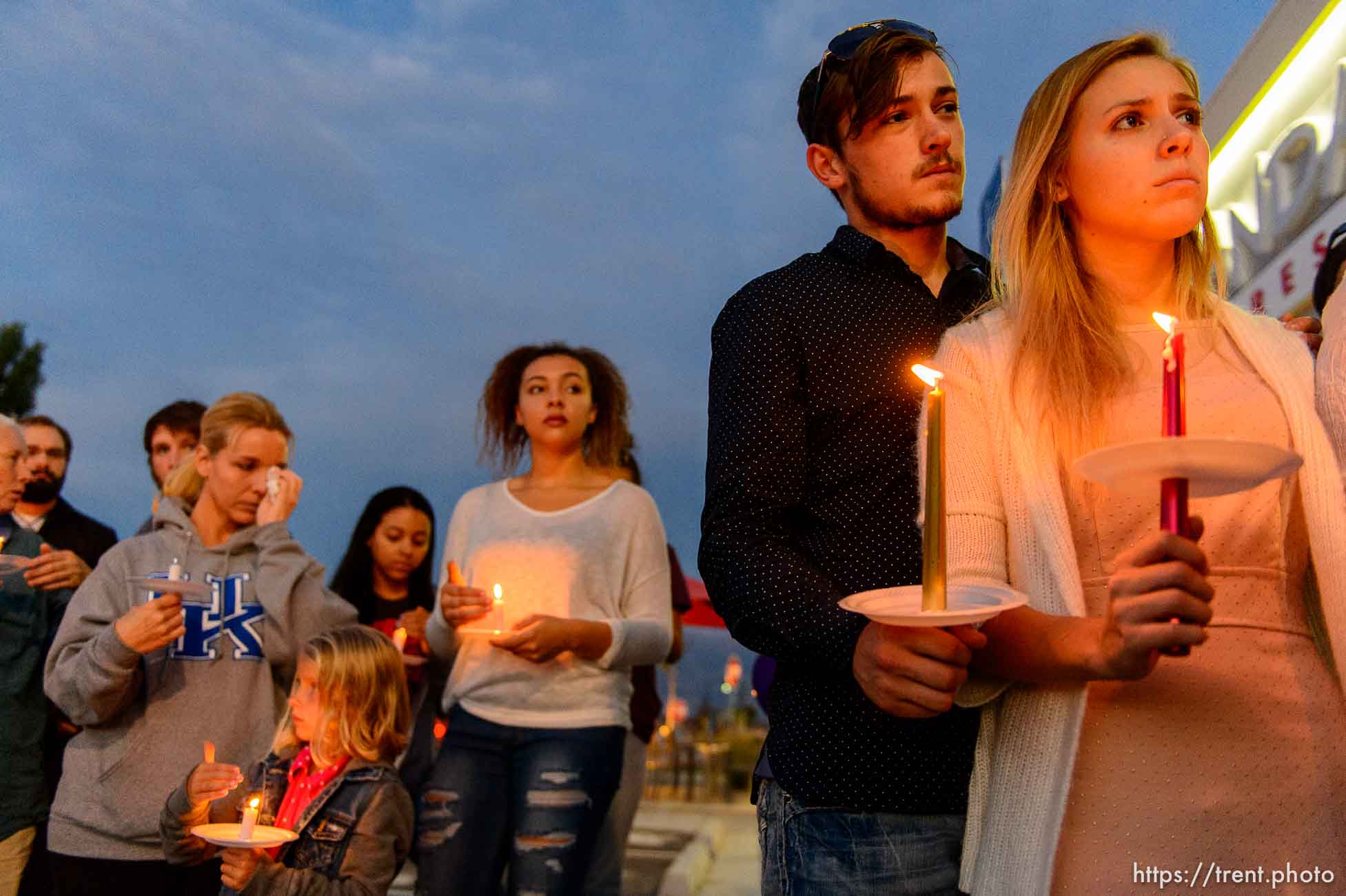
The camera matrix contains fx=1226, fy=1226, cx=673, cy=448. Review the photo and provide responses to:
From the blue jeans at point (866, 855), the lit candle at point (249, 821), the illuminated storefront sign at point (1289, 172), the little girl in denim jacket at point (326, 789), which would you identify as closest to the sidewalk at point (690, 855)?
the little girl in denim jacket at point (326, 789)

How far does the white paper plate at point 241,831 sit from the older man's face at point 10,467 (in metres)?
1.98

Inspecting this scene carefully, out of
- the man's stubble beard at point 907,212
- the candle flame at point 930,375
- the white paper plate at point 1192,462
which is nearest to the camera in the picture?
the white paper plate at point 1192,462

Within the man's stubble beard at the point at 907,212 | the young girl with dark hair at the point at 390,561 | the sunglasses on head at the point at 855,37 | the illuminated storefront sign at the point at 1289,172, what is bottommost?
the young girl with dark hair at the point at 390,561

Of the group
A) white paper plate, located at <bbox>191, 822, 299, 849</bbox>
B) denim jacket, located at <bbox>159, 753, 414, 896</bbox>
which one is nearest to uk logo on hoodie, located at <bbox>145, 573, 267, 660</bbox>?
denim jacket, located at <bbox>159, 753, 414, 896</bbox>

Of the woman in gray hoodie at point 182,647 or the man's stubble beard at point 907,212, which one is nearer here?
the man's stubble beard at point 907,212

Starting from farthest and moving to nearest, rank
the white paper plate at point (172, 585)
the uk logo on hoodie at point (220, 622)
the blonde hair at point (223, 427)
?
1. the blonde hair at point (223, 427)
2. the uk logo on hoodie at point (220, 622)
3. the white paper plate at point (172, 585)

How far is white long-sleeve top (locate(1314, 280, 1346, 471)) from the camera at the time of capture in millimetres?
1308

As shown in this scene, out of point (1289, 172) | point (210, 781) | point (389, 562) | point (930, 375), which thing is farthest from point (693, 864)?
point (930, 375)

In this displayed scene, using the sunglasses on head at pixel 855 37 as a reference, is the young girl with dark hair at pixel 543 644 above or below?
below

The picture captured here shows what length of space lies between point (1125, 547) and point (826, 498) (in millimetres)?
523

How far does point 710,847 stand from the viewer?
435 inches

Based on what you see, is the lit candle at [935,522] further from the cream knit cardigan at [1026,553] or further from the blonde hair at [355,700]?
the blonde hair at [355,700]

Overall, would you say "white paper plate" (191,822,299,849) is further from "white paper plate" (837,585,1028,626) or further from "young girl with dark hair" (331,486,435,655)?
"young girl with dark hair" (331,486,435,655)

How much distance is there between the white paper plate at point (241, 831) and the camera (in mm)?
2721
